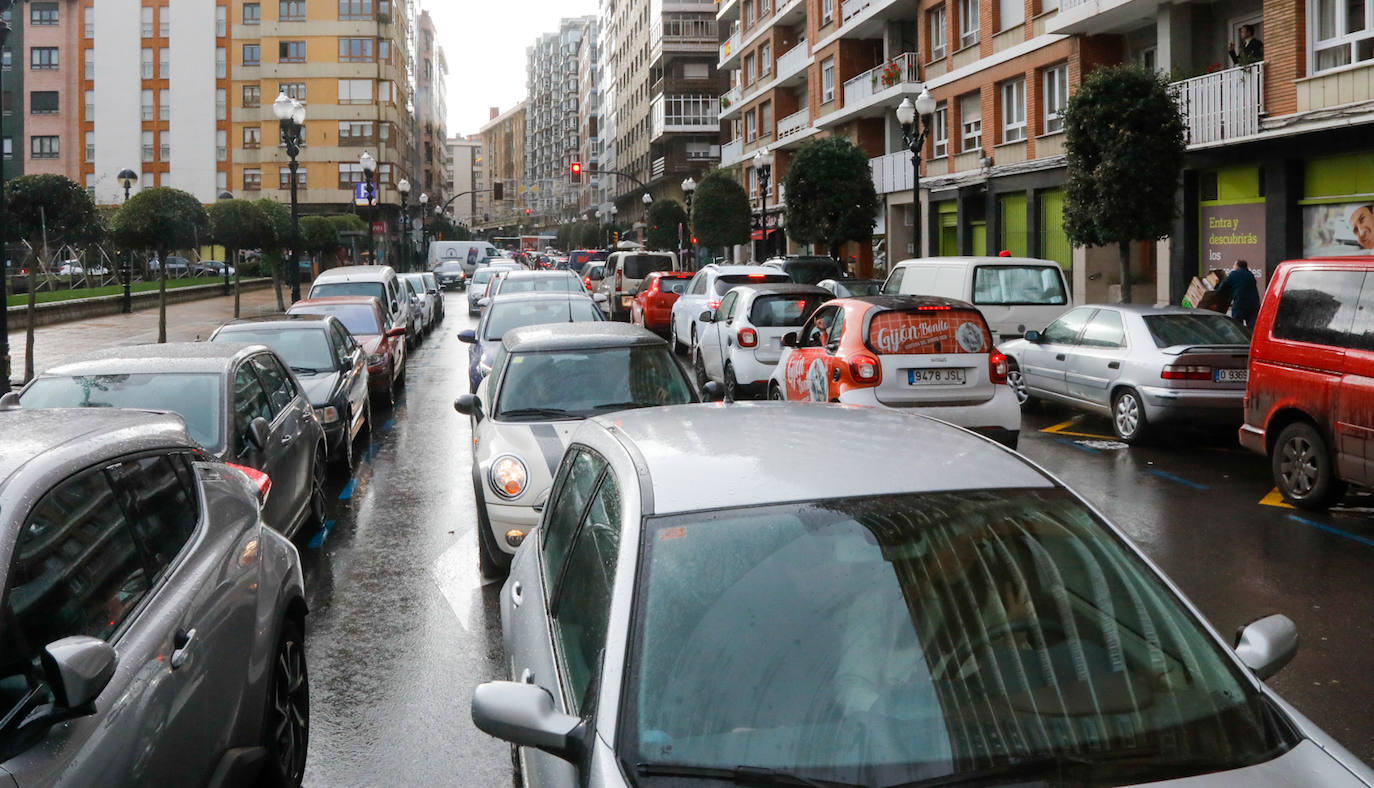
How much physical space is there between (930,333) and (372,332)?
29.0 ft

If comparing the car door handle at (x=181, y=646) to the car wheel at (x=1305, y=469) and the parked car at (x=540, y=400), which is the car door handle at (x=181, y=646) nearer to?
the parked car at (x=540, y=400)

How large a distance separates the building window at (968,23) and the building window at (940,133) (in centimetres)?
196

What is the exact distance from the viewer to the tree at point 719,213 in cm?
4784

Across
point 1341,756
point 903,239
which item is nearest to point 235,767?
point 1341,756

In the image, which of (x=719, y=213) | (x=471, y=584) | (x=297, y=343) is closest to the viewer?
(x=471, y=584)

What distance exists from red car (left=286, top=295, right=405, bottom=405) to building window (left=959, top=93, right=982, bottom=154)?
65.9 feet

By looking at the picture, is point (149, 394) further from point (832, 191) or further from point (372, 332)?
point (832, 191)

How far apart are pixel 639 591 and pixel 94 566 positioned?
151 centimetres

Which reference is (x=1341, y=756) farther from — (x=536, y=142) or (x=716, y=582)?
(x=536, y=142)

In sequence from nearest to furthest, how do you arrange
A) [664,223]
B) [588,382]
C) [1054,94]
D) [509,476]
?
[509,476] < [588,382] < [1054,94] < [664,223]

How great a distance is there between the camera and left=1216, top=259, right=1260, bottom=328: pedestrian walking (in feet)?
60.3

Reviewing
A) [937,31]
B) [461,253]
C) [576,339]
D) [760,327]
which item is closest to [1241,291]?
[760,327]

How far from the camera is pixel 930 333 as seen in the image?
11.4 meters

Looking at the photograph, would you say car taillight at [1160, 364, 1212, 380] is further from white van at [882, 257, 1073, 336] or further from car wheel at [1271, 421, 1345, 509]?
white van at [882, 257, 1073, 336]
